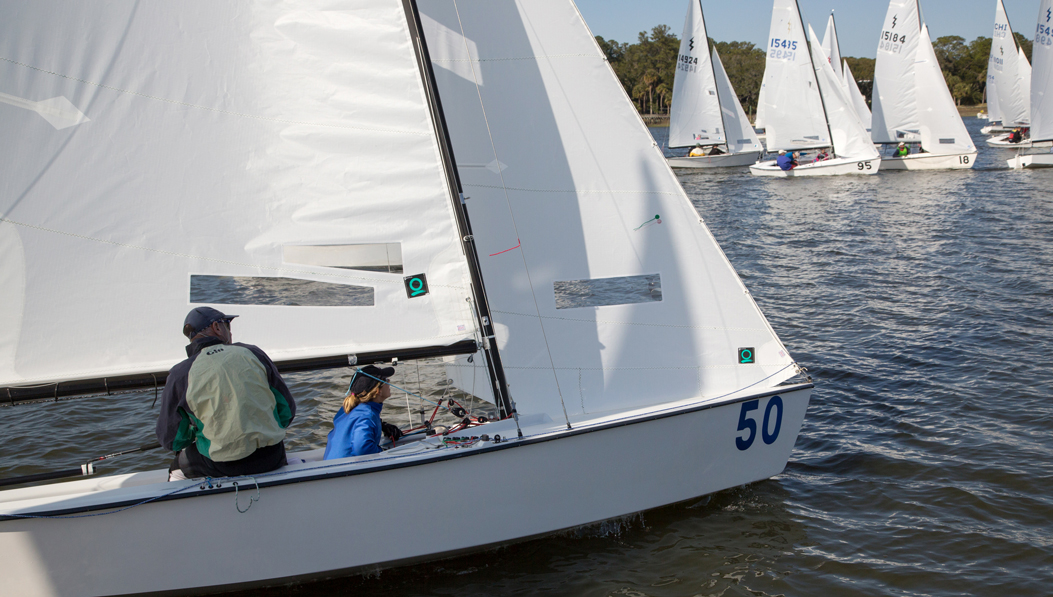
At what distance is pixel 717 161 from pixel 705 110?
1856mm

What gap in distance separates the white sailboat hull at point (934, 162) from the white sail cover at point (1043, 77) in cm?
201

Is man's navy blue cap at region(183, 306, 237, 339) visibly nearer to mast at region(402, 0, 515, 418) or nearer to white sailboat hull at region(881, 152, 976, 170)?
mast at region(402, 0, 515, 418)

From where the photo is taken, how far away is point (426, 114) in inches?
148

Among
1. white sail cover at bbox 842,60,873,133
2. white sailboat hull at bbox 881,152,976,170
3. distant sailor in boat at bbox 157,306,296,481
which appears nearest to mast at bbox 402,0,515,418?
distant sailor in boat at bbox 157,306,296,481

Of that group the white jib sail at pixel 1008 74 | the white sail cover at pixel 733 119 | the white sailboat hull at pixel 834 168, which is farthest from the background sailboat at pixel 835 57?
the white sailboat hull at pixel 834 168

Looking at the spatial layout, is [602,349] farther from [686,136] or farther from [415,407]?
[686,136]

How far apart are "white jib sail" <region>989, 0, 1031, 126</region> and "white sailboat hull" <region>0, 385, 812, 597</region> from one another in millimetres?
34246

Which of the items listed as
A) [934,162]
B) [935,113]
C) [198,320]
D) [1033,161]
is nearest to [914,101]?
[935,113]

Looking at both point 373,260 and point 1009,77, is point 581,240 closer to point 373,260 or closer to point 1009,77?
point 373,260

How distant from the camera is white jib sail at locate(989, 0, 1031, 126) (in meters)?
31.3

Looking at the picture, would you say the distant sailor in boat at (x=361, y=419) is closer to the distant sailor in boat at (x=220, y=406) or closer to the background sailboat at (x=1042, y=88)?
the distant sailor in boat at (x=220, y=406)

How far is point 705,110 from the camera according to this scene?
90.3 ft

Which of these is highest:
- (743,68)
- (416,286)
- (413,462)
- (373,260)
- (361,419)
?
(743,68)

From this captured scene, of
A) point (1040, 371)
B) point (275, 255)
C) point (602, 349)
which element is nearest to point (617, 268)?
point (602, 349)
